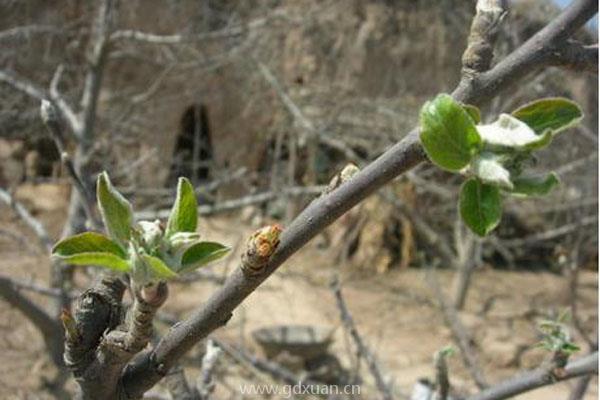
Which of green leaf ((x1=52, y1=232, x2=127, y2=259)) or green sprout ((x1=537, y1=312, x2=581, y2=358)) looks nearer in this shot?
green leaf ((x1=52, y1=232, x2=127, y2=259))

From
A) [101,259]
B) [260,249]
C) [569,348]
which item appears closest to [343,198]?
[260,249]

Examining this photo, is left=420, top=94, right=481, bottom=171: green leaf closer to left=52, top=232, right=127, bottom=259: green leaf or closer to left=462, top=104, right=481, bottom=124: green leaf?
left=462, top=104, right=481, bottom=124: green leaf

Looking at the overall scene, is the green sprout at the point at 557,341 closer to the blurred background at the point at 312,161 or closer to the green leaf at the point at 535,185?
the green leaf at the point at 535,185

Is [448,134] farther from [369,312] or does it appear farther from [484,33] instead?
[369,312]

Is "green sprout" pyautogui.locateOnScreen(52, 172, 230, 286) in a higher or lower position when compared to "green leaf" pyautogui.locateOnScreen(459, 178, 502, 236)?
lower

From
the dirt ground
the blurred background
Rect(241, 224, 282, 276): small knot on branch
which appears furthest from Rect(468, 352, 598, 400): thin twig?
the dirt ground

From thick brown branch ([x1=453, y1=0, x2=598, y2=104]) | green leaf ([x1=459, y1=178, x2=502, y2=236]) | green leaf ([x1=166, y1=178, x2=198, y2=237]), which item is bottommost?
green leaf ([x1=166, y1=178, x2=198, y2=237])

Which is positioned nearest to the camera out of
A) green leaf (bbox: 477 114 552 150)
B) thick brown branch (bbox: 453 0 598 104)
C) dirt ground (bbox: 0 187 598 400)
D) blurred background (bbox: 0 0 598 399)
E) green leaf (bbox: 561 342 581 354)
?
green leaf (bbox: 477 114 552 150)
